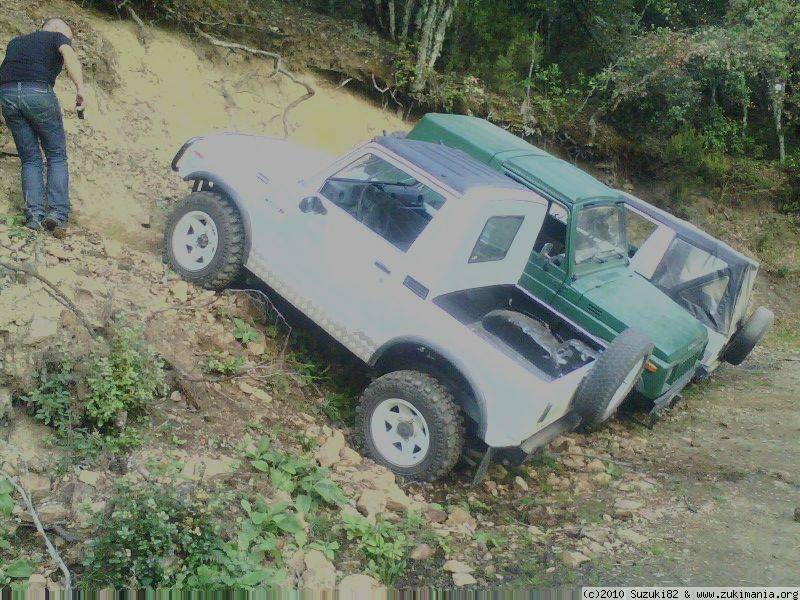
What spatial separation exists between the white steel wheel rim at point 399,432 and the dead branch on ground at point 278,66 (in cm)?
601

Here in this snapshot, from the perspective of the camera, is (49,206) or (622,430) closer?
(49,206)

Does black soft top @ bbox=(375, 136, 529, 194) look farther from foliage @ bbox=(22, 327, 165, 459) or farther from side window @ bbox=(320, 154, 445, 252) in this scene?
foliage @ bbox=(22, 327, 165, 459)

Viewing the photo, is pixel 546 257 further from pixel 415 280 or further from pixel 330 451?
pixel 330 451

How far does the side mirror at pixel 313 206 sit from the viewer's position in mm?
5668

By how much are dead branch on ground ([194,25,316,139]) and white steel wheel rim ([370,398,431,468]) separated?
6008 mm

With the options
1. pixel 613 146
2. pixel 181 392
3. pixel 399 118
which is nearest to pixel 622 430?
pixel 181 392

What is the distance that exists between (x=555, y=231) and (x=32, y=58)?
473cm

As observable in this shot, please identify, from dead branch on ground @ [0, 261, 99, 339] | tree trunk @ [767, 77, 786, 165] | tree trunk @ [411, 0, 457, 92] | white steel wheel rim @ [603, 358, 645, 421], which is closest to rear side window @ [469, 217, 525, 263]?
white steel wheel rim @ [603, 358, 645, 421]

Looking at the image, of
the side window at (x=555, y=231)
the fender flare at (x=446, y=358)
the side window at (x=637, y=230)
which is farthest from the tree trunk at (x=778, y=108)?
the fender flare at (x=446, y=358)

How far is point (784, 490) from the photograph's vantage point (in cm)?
602

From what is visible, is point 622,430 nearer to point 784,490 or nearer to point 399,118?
point 784,490

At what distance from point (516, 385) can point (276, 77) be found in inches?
312

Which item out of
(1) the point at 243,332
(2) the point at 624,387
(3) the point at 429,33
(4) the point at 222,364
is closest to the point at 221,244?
(1) the point at 243,332

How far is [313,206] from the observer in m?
5.68
